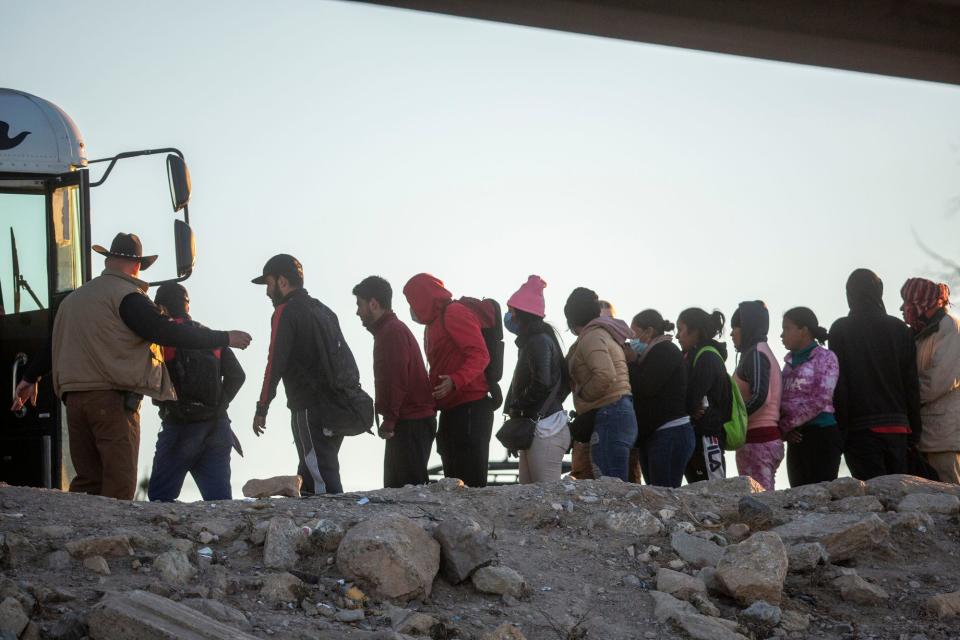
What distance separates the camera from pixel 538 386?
6.48 metres

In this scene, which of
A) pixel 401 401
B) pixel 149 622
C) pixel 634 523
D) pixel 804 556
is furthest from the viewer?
pixel 401 401

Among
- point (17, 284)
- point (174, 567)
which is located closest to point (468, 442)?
point (174, 567)

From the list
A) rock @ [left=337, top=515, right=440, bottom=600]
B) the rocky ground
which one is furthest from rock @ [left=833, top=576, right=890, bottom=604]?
rock @ [left=337, top=515, right=440, bottom=600]

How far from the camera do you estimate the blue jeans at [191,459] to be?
258 inches

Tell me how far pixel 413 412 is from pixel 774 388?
218 cm

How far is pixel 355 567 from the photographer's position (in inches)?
169

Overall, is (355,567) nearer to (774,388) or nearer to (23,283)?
(774,388)

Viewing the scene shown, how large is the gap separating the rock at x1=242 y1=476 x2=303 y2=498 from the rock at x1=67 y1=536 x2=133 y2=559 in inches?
57.3

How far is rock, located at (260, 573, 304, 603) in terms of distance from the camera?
161 inches

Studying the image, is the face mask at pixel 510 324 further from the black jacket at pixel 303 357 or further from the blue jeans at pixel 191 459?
the blue jeans at pixel 191 459

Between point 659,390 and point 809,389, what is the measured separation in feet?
2.89

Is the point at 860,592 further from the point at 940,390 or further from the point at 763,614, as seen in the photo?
the point at 940,390

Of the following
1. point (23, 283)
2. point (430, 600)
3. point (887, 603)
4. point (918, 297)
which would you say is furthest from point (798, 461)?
point (23, 283)

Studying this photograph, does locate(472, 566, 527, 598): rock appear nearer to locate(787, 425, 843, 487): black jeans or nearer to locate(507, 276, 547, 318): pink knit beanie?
locate(507, 276, 547, 318): pink knit beanie
